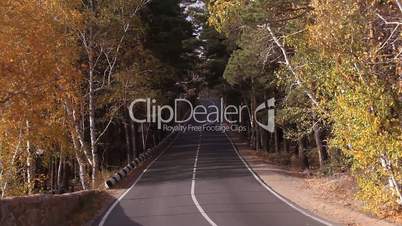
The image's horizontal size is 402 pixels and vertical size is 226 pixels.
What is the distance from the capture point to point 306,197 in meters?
23.6

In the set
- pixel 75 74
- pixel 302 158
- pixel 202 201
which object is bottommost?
pixel 202 201

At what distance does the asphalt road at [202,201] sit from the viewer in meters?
18.1

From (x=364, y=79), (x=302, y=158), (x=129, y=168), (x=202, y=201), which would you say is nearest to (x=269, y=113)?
(x=302, y=158)

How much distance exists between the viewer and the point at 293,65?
83.1 feet

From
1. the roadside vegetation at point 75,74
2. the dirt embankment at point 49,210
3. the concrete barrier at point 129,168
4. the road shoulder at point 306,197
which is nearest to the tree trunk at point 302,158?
the road shoulder at point 306,197

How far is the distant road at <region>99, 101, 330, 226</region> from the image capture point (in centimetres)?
1805

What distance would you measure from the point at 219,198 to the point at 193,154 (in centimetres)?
2478

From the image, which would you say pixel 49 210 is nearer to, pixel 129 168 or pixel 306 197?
pixel 306 197

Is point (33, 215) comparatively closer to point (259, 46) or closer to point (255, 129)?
point (259, 46)

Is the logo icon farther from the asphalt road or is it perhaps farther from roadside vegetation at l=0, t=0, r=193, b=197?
the asphalt road

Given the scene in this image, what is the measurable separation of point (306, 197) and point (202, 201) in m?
3.93

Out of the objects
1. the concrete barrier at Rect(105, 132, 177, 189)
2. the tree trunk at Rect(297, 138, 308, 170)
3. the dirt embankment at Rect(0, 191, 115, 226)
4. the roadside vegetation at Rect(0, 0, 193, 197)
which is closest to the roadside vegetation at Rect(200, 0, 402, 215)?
the roadside vegetation at Rect(0, 0, 193, 197)

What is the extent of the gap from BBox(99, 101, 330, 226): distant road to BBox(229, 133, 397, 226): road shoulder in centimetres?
59

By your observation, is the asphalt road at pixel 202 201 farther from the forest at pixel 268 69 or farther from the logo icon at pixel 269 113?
the logo icon at pixel 269 113
